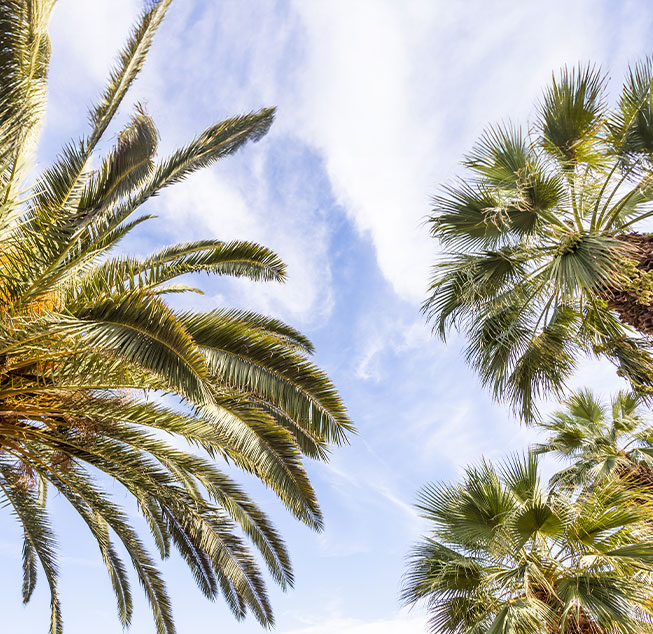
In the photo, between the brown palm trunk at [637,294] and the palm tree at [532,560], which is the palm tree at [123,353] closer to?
the palm tree at [532,560]

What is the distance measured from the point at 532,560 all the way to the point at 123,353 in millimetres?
5816

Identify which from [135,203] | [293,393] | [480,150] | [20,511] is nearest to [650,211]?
[480,150]

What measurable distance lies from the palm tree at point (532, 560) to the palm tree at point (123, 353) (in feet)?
7.06

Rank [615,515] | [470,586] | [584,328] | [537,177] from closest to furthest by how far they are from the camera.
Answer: [615,515] → [537,177] → [470,586] → [584,328]

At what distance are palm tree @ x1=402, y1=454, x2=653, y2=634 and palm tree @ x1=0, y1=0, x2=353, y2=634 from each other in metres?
2.15

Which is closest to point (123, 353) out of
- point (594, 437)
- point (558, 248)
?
point (558, 248)

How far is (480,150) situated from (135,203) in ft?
16.1

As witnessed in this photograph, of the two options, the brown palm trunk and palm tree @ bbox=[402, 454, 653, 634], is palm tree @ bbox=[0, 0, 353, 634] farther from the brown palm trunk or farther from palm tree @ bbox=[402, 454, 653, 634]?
the brown palm trunk

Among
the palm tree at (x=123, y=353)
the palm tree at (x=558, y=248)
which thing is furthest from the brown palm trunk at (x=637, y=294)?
the palm tree at (x=123, y=353)

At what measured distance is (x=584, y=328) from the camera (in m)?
7.75

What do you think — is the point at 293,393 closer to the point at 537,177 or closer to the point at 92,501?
the point at 92,501

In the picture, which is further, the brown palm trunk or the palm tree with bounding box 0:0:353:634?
the brown palm trunk

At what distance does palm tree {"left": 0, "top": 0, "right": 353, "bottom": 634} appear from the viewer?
455 cm

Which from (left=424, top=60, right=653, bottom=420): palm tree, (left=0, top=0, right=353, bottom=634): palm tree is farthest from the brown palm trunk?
(left=0, top=0, right=353, bottom=634): palm tree
